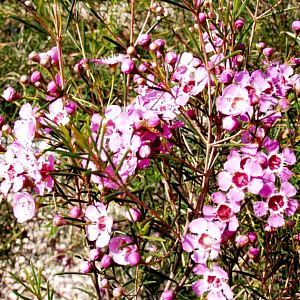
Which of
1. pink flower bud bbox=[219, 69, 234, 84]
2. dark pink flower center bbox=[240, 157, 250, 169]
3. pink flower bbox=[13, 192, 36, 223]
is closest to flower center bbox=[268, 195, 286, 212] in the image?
dark pink flower center bbox=[240, 157, 250, 169]

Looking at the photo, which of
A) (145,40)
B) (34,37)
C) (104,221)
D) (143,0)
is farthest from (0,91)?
(104,221)

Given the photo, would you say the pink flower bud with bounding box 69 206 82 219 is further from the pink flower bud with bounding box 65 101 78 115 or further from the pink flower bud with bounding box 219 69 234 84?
the pink flower bud with bounding box 219 69 234 84

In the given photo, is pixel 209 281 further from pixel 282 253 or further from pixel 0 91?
pixel 0 91

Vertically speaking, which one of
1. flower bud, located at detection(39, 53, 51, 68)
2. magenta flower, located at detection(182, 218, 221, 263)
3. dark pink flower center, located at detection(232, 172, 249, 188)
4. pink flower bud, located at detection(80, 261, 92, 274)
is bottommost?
pink flower bud, located at detection(80, 261, 92, 274)

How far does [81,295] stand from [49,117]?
6.81ft

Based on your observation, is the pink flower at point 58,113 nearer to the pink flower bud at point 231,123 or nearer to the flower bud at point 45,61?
the flower bud at point 45,61

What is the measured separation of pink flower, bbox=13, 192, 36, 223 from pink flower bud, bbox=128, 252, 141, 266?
0.21 metres

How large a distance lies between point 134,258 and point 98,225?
9 cm

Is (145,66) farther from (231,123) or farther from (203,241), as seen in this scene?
(203,241)

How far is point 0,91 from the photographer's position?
10.0 ft

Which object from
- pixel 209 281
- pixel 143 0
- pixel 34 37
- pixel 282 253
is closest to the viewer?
pixel 209 281

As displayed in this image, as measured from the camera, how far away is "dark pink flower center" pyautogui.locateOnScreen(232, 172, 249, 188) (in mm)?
1011

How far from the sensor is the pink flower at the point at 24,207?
107cm

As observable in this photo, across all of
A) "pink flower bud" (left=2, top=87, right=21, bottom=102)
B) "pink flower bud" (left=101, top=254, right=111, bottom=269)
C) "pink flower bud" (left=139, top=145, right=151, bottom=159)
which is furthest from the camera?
"pink flower bud" (left=2, top=87, right=21, bottom=102)
